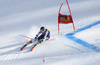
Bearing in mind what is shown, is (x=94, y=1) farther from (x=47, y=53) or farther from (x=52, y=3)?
(x=47, y=53)

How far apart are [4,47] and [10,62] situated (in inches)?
32.1

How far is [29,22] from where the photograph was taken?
15.2ft

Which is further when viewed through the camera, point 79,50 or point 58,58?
point 79,50

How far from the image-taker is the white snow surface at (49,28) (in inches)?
109

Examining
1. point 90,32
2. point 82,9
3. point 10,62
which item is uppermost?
point 82,9

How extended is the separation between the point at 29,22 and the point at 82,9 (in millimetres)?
1928

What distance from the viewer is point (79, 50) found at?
9.61 ft

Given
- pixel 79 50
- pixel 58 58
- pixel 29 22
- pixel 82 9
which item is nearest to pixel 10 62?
pixel 58 58

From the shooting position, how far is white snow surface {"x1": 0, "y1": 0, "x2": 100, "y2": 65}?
277 cm

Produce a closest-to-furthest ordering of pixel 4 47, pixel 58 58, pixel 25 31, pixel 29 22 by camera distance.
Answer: pixel 58 58 → pixel 4 47 → pixel 25 31 → pixel 29 22

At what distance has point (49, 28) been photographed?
13.8ft

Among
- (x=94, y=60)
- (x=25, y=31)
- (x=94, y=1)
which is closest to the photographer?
(x=94, y=60)

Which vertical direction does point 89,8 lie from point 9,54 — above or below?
above

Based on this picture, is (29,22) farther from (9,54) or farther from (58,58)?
(58,58)
